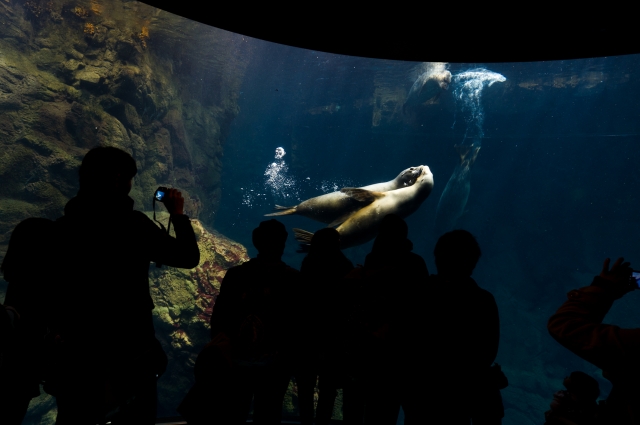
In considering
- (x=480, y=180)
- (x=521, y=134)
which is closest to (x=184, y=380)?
(x=480, y=180)

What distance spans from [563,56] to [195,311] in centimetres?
927

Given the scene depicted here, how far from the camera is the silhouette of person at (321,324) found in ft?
8.30

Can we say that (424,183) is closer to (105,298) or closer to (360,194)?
(360,194)

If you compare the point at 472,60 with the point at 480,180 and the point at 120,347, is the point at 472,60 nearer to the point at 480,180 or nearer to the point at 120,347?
the point at 120,347

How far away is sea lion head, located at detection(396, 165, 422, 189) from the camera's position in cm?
732

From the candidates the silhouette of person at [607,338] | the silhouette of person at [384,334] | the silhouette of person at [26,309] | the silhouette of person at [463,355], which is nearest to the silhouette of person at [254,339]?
the silhouette of person at [384,334]

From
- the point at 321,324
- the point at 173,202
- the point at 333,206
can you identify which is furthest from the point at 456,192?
the point at 173,202

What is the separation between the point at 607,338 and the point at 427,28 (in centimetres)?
295

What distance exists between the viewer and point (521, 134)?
100ft

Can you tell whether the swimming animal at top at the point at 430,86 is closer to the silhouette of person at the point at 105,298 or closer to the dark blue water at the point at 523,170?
the dark blue water at the point at 523,170

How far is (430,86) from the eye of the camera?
19.8 m

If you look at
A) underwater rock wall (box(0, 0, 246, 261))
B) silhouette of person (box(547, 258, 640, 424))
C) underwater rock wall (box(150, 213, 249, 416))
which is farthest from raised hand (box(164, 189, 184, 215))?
underwater rock wall (box(0, 0, 246, 261))

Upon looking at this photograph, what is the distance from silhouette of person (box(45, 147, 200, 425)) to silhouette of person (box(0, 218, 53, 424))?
0.06m

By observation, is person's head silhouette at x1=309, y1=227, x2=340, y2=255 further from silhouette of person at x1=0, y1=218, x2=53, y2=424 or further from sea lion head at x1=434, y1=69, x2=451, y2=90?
sea lion head at x1=434, y1=69, x2=451, y2=90
